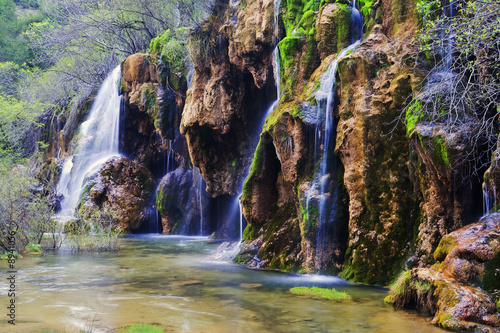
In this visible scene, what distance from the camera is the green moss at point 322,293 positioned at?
8.69 m

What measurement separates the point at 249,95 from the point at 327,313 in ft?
41.3

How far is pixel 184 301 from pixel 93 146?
1922 centimetres

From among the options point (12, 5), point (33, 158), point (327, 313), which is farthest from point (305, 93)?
point (12, 5)

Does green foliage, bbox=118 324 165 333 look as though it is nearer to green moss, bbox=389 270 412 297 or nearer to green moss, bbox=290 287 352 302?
green moss, bbox=290 287 352 302

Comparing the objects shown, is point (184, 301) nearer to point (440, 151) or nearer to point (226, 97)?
point (440, 151)

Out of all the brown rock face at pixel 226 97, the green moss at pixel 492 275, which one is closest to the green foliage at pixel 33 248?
the brown rock face at pixel 226 97

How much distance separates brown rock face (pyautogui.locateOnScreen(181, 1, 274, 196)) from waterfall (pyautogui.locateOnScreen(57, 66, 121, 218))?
709 cm

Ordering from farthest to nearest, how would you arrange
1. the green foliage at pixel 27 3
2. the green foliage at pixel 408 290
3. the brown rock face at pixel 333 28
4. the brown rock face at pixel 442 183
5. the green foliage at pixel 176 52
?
1. the green foliage at pixel 27 3
2. the green foliage at pixel 176 52
3. the brown rock face at pixel 333 28
4. the brown rock face at pixel 442 183
5. the green foliage at pixel 408 290

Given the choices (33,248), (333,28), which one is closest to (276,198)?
(333,28)

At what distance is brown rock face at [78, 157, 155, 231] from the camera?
23000 mm

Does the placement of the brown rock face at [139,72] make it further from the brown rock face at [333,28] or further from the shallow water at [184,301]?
the shallow water at [184,301]

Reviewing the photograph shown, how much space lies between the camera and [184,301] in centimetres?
866

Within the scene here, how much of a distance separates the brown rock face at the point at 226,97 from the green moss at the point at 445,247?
10335mm

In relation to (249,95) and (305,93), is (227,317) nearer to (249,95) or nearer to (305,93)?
(305,93)
